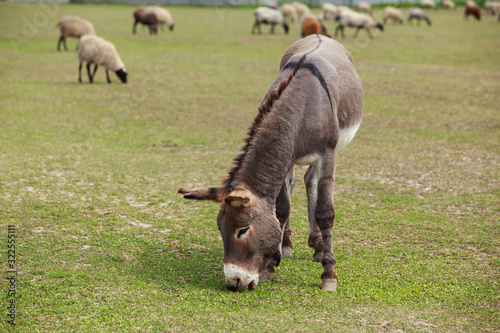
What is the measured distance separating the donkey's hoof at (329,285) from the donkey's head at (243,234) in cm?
71

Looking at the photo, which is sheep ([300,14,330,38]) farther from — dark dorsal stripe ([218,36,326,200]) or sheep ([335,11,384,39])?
dark dorsal stripe ([218,36,326,200])

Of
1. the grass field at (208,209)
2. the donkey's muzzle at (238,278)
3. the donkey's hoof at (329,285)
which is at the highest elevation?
the donkey's muzzle at (238,278)

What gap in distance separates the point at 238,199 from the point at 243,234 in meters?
0.39

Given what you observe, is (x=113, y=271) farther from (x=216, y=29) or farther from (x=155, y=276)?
(x=216, y=29)

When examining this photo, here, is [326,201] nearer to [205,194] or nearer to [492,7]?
[205,194]

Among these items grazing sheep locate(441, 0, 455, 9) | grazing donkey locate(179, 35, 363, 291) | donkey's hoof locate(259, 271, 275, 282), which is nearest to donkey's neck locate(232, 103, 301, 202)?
grazing donkey locate(179, 35, 363, 291)

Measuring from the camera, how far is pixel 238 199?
4.66 meters

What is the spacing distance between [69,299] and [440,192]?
20.5 feet

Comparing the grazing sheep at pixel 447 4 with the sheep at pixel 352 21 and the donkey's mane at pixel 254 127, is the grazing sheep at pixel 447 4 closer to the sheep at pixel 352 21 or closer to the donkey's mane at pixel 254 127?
the sheep at pixel 352 21

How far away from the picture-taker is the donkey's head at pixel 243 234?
4816 millimetres

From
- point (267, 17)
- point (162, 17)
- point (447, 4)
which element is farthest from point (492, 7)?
point (162, 17)

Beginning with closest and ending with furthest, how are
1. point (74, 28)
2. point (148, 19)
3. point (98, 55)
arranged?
point (98, 55) → point (74, 28) → point (148, 19)

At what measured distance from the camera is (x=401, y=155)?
10969 mm

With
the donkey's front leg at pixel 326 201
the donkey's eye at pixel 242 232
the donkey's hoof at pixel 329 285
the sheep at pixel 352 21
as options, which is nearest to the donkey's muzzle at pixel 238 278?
the donkey's eye at pixel 242 232
